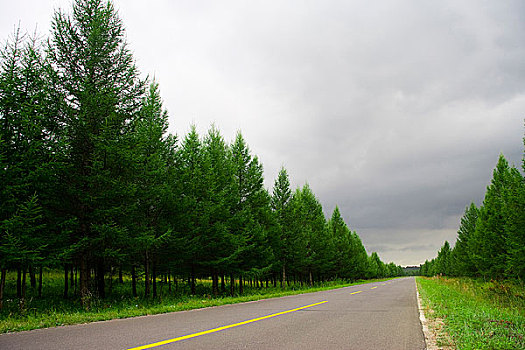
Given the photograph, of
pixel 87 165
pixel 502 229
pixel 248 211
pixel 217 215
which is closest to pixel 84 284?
pixel 87 165

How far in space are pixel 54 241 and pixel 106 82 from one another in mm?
6898

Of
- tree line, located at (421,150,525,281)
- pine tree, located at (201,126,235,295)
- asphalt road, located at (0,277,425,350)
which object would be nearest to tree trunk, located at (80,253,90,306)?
asphalt road, located at (0,277,425,350)

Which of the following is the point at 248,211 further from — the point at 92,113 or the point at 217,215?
the point at 92,113

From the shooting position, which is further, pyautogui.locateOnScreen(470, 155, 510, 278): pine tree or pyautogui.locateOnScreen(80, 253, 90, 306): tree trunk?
pyautogui.locateOnScreen(470, 155, 510, 278): pine tree

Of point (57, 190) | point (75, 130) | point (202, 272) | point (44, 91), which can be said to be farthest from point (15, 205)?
point (202, 272)

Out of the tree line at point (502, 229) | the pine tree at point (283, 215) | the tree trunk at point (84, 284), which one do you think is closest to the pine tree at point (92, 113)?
the tree trunk at point (84, 284)

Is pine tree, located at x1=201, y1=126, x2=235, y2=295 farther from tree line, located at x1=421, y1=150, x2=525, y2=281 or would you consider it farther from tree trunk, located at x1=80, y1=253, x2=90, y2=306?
tree line, located at x1=421, y1=150, x2=525, y2=281

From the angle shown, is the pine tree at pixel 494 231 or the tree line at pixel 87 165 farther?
the pine tree at pixel 494 231

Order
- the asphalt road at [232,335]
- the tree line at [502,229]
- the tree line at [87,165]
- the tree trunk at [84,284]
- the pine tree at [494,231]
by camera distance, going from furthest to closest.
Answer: the pine tree at [494,231]
the tree line at [502,229]
the tree trunk at [84,284]
the tree line at [87,165]
the asphalt road at [232,335]

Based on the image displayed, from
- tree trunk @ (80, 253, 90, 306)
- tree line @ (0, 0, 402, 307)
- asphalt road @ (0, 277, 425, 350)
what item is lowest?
asphalt road @ (0, 277, 425, 350)

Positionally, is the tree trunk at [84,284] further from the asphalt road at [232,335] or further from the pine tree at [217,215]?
the pine tree at [217,215]

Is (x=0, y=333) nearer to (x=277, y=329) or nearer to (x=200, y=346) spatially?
(x=200, y=346)

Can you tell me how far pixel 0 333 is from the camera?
695 cm

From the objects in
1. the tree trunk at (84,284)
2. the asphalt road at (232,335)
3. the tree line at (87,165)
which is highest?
the tree line at (87,165)
